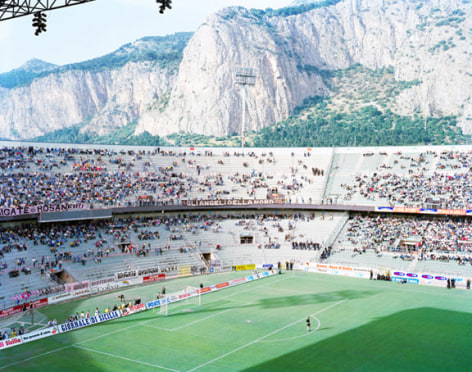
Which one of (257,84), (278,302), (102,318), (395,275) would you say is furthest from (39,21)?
(257,84)

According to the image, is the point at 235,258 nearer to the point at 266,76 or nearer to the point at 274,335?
the point at 274,335

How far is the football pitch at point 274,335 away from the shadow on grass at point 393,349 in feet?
0.19

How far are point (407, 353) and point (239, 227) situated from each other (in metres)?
41.1

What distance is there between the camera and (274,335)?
33625 mm

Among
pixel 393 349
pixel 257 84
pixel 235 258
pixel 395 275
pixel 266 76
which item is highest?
pixel 266 76

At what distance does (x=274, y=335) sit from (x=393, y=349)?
7705mm

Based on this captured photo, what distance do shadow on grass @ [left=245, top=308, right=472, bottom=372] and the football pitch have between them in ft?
0.19

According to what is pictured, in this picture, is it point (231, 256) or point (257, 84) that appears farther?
point (257, 84)

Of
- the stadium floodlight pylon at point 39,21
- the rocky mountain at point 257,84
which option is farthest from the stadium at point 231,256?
the rocky mountain at point 257,84

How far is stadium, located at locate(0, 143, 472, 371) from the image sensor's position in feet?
103

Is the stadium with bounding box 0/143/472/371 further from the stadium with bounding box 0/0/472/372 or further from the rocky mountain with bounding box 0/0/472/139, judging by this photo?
the rocky mountain with bounding box 0/0/472/139

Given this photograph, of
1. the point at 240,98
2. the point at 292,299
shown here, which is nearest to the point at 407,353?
the point at 292,299

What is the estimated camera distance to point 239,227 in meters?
69.4

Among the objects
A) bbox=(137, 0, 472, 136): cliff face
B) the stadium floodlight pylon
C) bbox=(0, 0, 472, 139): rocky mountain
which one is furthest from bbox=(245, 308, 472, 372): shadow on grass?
bbox=(137, 0, 472, 136): cliff face
